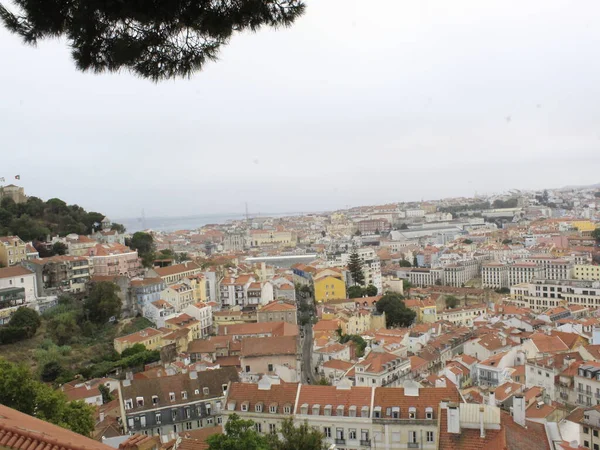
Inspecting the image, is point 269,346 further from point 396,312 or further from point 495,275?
point 495,275

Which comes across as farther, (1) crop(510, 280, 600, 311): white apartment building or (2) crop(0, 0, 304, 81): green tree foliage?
(1) crop(510, 280, 600, 311): white apartment building

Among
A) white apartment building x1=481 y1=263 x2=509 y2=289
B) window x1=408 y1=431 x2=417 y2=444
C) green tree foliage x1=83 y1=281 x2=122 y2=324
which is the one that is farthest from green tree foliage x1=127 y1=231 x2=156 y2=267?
white apartment building x1=481 y1=263 x2=509 y2=289

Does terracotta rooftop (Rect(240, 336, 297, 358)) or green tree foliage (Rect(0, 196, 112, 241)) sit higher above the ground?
green tree foliage (Rect(0, 196, 112, 241))

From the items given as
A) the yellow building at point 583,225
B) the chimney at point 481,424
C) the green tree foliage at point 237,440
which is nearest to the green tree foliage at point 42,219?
the green tree foliage at point 237,440

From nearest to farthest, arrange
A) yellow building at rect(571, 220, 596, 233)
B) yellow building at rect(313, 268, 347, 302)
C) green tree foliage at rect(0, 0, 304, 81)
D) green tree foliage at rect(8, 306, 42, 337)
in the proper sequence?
green tree foliage at rect(0, 0, 304, 81)
green tree foliage at rect(8, 306, 42, 337)
yellow building at rect(313, 268, 347, 302)
yellow building at rect(571, 220, 596, 233)

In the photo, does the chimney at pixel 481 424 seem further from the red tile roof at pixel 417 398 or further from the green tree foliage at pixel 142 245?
the green tree foliage at pixel 142 245

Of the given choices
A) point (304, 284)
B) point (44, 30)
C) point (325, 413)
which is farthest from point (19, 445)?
point (304, 284)

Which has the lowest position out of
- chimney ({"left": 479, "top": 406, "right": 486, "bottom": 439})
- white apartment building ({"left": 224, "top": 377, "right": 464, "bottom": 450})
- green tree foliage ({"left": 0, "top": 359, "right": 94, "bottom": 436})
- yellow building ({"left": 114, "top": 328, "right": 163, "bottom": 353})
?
yellow building ({"left": 114, "top": 328, "right": 163, "bottom": 353})

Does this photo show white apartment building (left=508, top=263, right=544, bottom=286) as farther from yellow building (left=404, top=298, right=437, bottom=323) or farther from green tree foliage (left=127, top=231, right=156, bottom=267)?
green tree foliage (left=127, top=231, right=156, bottom=267)
